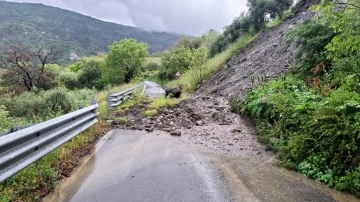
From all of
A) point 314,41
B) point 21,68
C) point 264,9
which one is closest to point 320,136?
point 314,41

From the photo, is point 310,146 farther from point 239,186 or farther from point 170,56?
point 170,56

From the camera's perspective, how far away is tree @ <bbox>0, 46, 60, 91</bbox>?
46.4 metres

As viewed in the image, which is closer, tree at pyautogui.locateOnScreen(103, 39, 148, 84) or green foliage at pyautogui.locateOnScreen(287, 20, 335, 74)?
green foliage at pyautogui.locateOnScreen(287, 20, 335, 74)

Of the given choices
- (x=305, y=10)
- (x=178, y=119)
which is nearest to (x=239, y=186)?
(x=178, y=119)

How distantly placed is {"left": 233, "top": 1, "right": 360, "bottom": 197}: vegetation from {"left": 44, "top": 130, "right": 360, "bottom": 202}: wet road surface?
414mm

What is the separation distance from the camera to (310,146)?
558 centimetres

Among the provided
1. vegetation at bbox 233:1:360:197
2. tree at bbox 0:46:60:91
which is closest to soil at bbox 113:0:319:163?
vegetation at bbox 233:1:360:197

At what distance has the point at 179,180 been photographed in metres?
4.34

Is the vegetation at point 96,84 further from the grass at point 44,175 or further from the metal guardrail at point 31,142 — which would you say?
the metal guardrail at point 31,142

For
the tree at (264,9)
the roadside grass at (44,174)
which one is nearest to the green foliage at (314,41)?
the roadside grass at (44,174)

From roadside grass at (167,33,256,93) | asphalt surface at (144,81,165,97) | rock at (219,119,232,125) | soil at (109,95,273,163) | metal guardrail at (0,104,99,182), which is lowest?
asphalt surface at (144,81,165,97)

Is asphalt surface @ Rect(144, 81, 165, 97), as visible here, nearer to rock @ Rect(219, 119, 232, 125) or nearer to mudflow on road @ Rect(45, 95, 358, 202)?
rock @ Rect(219, 119, 232, 125)

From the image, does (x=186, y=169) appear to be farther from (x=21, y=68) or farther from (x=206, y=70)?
(x=21, y=68)

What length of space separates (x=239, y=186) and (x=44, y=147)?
2873mm
